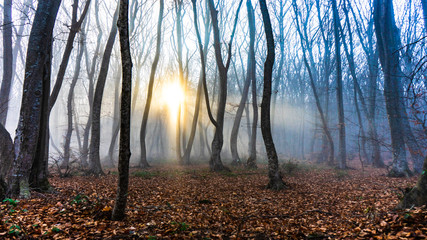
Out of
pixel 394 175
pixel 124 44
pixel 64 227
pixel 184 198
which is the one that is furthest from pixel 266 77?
pixel 394 175

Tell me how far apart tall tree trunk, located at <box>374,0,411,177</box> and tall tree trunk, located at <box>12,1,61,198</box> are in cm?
1389

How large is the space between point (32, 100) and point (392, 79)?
1580cm

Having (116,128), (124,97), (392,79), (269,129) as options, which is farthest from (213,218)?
(116,128)

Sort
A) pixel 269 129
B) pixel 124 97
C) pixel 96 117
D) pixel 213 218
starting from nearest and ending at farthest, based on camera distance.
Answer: pixel 124 97
pixel 213 218
pixel 269 129
pixel 96 117

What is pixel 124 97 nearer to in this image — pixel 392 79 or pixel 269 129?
pixel 269 129

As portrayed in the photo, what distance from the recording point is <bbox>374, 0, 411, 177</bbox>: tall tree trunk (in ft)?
38.4

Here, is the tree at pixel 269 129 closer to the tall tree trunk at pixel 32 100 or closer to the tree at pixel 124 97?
the tree at pixel 124 97

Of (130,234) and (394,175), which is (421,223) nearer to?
(130,234)

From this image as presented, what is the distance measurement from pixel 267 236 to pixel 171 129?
3671 cm

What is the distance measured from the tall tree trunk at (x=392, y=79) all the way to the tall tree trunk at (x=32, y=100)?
13.9 metres

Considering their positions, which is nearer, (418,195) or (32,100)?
(418,195)

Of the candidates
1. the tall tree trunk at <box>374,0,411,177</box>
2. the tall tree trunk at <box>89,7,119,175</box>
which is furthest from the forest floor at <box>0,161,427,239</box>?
the tall tree trunk at <box>374,0,411,177</box>

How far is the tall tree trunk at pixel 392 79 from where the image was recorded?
460 inches

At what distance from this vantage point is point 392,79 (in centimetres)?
1257
